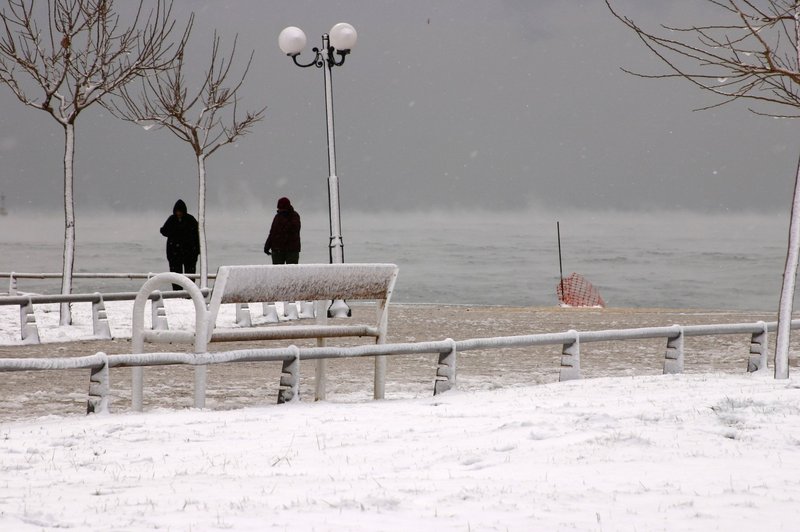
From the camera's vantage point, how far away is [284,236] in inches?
973

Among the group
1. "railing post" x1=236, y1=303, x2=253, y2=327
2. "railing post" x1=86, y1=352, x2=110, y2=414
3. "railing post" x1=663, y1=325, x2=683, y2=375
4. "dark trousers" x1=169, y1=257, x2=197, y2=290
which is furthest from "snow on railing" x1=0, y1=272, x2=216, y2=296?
"railing post" x1=86, y1=352, x2=110, y2=414

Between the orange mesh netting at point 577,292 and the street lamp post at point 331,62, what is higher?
the street lamp post at point 331,62

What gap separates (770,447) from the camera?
24.8ft

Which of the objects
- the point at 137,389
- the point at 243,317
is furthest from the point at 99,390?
the point at 243,317

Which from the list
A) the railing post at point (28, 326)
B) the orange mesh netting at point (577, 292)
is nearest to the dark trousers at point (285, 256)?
the railing post at point (28, 326)

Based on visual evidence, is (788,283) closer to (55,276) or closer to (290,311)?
(290,311)

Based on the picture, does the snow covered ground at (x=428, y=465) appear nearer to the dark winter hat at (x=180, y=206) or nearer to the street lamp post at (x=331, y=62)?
the street lamp post at (x=331, y=62)

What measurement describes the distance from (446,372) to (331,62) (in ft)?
41.6

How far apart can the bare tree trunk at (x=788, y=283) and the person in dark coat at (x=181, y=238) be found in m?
17.3

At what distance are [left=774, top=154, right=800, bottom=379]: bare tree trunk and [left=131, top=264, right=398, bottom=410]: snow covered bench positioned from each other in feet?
13.6

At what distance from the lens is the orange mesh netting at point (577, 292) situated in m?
45.6

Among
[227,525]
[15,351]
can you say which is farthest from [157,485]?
[15,351]

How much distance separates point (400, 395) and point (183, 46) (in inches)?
720

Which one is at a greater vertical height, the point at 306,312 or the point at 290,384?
the point at 290,384
